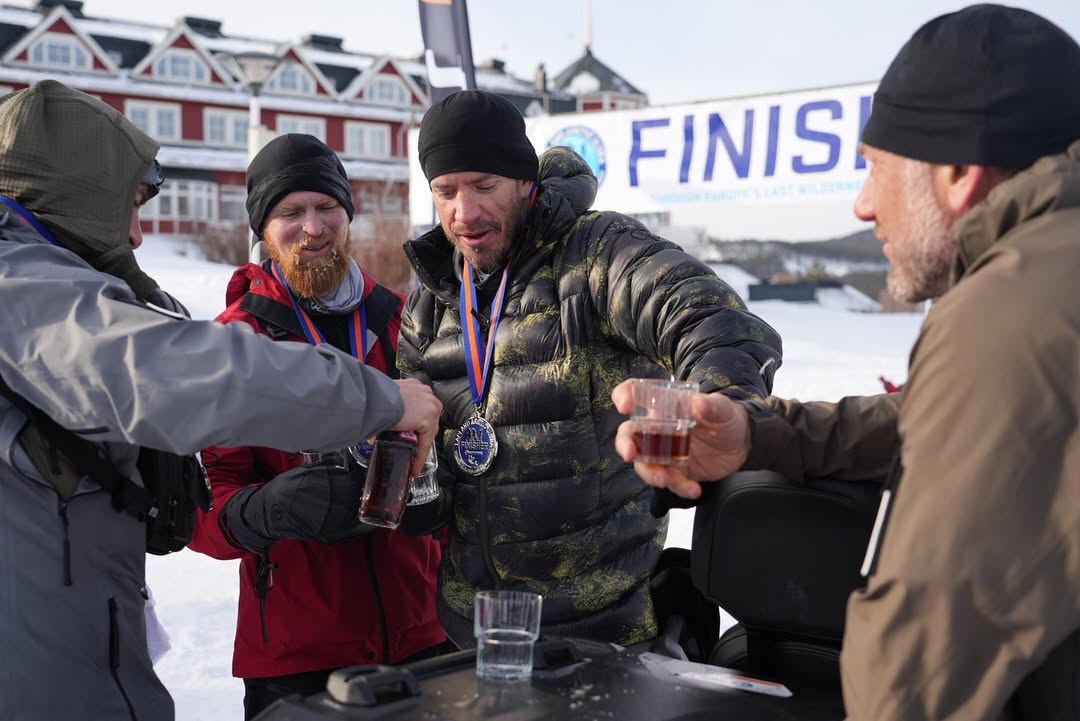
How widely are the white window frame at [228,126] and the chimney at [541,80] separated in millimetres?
13160

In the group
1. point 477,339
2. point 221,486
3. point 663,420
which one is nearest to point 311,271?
point 221,486

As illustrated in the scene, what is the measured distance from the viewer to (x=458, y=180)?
2801 mm

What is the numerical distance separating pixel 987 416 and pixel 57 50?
48.8 m

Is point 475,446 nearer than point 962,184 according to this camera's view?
No

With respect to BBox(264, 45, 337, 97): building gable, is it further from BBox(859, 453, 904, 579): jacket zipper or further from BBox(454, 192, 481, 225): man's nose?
BBox(859, 453, 904, 579): jacket zipper

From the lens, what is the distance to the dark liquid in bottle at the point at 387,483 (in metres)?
2.34

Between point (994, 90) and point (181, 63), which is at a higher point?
point (181, 63)

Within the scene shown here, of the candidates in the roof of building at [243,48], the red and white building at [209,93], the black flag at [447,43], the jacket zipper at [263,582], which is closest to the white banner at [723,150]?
the black flag at [447,43]

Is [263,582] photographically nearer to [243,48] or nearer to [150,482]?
[150,482]

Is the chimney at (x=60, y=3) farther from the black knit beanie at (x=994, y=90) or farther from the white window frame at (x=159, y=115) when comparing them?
the black knit beanie at (x=994, y=90)

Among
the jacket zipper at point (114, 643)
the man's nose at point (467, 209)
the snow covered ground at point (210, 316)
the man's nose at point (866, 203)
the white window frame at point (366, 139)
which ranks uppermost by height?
the white window frame at point (366, 139)

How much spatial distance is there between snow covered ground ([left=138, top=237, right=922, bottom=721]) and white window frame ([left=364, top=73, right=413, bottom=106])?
16150 millimetres

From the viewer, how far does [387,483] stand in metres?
2.38

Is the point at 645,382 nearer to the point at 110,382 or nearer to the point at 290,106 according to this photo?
the point at 110,382
